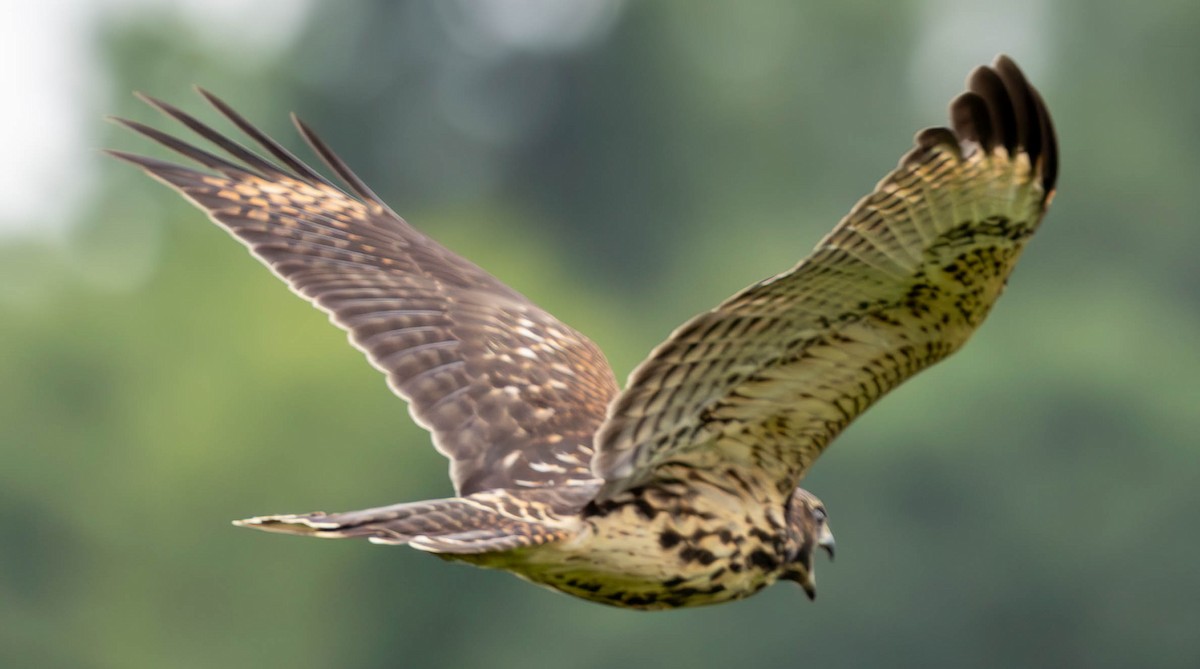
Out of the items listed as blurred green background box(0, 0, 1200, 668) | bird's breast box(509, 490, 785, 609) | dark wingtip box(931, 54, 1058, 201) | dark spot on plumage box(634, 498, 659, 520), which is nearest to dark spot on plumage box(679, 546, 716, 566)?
bird's breast box(509, 490, 785, 609)

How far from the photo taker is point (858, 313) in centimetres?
677

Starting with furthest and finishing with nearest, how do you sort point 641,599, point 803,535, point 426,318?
point 426,318 → point 803,535 → point 641,599

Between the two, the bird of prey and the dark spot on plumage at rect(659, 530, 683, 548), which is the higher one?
the bird of prey

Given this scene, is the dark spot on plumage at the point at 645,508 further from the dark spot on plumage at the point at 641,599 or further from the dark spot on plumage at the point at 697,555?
the dark spot on plumage at the point at 641,599

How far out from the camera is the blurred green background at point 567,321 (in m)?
31.8

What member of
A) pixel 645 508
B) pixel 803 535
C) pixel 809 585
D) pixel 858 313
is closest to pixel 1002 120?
pixel 858 313

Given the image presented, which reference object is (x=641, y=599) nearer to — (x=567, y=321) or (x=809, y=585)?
(x=809, y=585)

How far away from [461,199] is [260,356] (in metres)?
18.9

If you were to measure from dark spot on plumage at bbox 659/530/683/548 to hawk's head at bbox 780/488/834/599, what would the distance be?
41 centimetres

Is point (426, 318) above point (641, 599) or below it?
above

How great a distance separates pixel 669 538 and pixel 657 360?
2.84ft

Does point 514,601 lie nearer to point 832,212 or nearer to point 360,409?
point 360,409

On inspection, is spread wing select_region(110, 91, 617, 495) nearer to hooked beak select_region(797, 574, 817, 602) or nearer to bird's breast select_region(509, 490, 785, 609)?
bird's breast select_region(509, 490, 785, 609)

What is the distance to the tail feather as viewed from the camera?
687 cm
